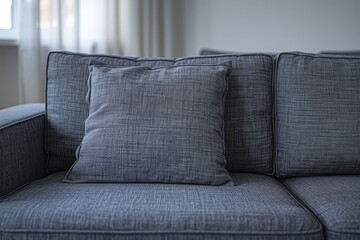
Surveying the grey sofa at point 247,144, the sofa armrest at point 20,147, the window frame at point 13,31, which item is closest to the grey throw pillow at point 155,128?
the grey sofa at point 247,144

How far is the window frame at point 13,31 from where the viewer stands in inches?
97.8

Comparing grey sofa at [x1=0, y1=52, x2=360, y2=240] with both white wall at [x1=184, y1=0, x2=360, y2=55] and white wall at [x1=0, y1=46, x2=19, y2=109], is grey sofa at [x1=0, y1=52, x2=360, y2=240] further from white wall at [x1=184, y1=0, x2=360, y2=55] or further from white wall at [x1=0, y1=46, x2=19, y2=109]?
white wall at [x1=184, y1=0, x2=360, y2=55]

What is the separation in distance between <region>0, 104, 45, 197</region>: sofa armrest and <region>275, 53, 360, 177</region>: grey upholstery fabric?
0.81 metres

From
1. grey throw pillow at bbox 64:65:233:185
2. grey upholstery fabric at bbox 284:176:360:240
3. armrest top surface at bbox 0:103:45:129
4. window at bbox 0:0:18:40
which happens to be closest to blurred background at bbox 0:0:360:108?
window at bbox 0:0:18:40

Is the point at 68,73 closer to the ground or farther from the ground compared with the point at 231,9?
closer to the ground

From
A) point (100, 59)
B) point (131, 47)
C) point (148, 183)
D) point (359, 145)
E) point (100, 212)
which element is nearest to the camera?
point (100, 212)

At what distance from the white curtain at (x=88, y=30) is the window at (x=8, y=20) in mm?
139

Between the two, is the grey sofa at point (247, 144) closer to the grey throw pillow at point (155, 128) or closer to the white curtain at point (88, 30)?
the grey throw pillow at point (155, 128)

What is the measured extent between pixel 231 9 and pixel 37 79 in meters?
1.13

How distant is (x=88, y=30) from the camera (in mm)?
2576

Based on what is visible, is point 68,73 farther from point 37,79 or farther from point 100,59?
point 37,79

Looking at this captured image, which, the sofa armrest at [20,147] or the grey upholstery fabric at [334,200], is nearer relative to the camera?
the grey upholstery fabric at [334,200]

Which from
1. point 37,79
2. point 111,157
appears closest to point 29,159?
point 111,157

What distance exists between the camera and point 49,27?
97.3 inches
